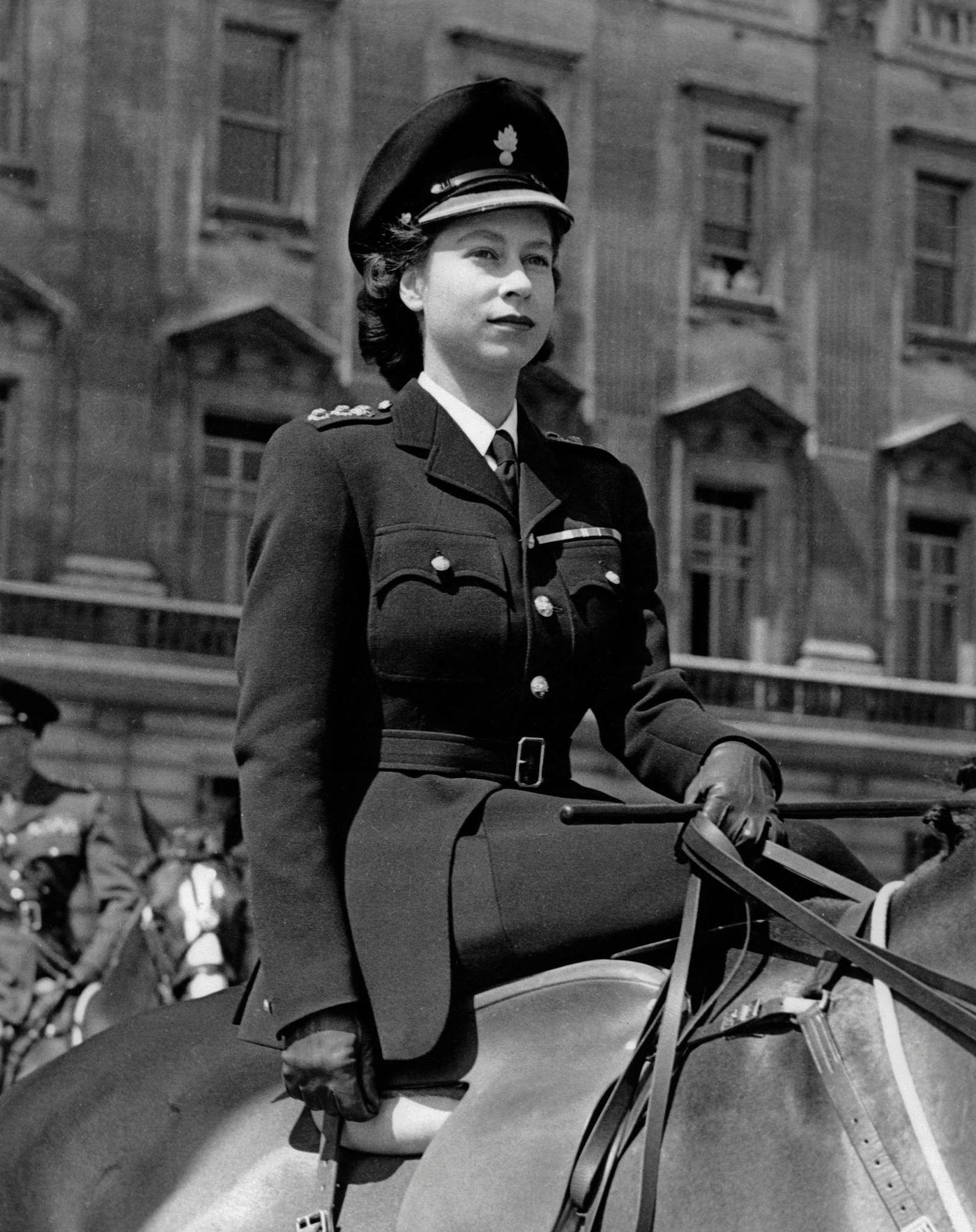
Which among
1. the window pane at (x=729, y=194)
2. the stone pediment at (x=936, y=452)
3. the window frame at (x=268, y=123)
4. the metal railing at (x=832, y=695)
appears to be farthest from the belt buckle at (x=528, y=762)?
the stone pediment at (x=936, y=452)

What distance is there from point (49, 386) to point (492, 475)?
16.9 m

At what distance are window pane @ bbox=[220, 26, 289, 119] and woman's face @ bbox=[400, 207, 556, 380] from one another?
59.2 ft

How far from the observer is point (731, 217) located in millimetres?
24000

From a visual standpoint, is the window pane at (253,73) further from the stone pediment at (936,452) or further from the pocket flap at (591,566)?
the pocket flap at (591,566)

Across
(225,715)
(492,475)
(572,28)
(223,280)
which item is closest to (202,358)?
(223,280)

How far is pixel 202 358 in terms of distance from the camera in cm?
2073

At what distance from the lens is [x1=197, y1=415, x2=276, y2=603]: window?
20234mm

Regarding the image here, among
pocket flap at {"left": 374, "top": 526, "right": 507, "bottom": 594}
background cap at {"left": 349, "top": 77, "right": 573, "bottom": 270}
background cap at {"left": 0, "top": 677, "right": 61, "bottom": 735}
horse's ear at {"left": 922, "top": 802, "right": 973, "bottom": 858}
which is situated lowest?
background cap at {"left": 0, "top": 677, "right": 61, "bottom": 735}

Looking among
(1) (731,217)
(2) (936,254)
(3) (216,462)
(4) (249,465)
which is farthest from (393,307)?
(2) (936,254)

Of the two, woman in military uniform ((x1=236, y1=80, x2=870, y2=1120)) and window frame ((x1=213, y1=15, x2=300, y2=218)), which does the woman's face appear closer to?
woman in military uniform ((x1=236, y1=80, x2=870, y2=1120))

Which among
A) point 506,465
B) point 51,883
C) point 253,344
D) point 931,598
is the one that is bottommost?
point 51,883

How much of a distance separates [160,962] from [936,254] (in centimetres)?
1748

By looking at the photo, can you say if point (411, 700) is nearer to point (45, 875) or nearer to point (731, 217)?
point (45, 875)

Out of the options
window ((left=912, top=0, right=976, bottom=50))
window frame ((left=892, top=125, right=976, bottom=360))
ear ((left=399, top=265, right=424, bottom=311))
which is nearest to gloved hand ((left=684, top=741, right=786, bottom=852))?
ear ((left=399, top=265, right=424, bottom=311))
